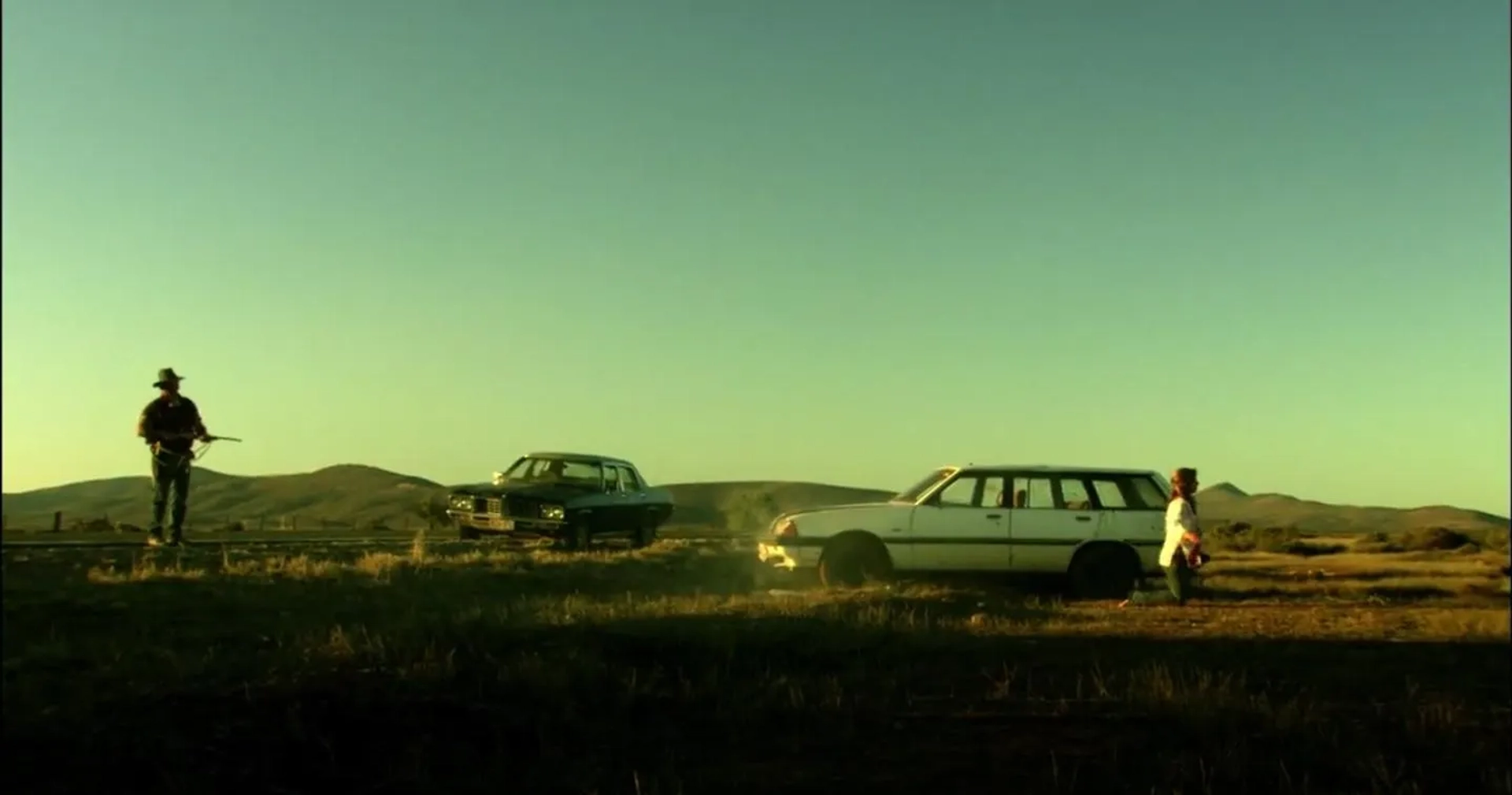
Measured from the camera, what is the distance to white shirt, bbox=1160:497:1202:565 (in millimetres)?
13320

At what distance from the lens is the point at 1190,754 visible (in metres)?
7.07

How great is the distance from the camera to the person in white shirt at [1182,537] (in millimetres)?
13336

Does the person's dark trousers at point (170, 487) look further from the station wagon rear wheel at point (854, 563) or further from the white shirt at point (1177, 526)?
the white shirt at point (1177, 526)

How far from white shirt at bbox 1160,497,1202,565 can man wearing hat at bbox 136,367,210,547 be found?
30.1 ft

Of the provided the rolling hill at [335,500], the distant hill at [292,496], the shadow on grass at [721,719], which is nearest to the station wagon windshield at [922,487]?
the shadow on grass at [721,719]

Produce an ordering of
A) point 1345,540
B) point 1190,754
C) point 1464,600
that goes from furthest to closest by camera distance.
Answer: point 1345,540 < point 1464,600 < point 1190,754

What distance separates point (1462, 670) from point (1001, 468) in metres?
6.12

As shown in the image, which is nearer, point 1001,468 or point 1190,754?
point 1190,754

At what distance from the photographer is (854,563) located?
583 inches

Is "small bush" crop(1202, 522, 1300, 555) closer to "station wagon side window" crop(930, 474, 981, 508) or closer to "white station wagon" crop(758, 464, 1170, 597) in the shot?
"white station wagon" crop(758, 464, 1170, 597)

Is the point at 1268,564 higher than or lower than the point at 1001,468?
lower

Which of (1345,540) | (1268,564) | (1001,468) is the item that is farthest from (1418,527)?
(1001,468)

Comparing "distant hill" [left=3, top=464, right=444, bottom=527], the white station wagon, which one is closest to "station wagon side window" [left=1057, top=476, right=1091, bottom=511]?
the white station wagon

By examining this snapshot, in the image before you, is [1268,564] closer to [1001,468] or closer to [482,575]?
[1001,468]
